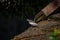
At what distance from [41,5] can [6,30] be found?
57.5 inches

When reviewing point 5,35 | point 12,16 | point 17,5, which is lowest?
point 5,35

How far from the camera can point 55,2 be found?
2938mm

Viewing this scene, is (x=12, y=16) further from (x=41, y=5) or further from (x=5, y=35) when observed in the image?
(x=41, y=5)

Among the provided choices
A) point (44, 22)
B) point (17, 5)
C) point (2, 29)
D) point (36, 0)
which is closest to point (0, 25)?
point (2, 29)

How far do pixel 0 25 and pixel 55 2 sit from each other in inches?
115

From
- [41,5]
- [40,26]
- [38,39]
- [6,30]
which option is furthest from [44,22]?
[6,30]

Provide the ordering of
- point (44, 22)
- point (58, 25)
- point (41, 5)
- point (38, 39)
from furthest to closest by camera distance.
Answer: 1. point (41, 5)
2. point (44, 22)
3. point (58, 25)
4. point (38, 39)

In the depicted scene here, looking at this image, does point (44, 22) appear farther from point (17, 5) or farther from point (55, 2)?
point (17, 5)

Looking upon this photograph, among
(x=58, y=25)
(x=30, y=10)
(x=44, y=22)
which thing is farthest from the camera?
(x=30, y=10)

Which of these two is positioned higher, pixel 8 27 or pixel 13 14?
pixel 13 14

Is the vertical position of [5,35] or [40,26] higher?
[40,26]

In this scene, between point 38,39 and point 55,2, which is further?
point 55,2

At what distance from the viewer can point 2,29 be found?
17.5ft

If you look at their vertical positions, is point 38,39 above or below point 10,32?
above
